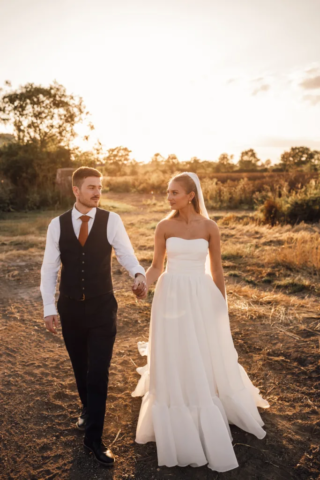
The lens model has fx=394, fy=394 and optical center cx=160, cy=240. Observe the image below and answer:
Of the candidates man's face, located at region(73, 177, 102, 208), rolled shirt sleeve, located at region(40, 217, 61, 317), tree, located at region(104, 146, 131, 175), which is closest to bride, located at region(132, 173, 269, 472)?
man's face, located at region(73, 177, 102, 208)

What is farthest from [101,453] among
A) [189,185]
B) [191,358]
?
[189,185]

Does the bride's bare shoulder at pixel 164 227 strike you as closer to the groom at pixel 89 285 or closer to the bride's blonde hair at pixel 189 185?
the bride's blonde hair at pixel 189 185

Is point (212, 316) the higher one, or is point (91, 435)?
point (212, 316)

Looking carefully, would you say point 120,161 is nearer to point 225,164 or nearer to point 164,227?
point 225,164

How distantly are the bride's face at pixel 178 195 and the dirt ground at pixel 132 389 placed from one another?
1.93 metres

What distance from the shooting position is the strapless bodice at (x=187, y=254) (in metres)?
3.23

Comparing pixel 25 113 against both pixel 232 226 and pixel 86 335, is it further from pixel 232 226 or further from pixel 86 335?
pixel 86 335

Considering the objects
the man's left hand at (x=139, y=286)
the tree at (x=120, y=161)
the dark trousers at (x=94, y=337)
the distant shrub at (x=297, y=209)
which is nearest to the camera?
the dark trousers at (x=94, y=337)

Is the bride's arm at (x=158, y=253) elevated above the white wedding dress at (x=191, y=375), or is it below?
above

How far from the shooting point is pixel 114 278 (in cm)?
789

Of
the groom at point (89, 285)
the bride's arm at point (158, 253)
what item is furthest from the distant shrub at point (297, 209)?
the groom at point (89, 285)

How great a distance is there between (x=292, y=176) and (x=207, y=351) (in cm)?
1928

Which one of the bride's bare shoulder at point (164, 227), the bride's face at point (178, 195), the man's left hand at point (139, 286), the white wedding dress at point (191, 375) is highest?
the bride's face at point (178, 195)

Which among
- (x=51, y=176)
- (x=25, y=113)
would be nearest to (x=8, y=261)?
(x=51, y=176)
